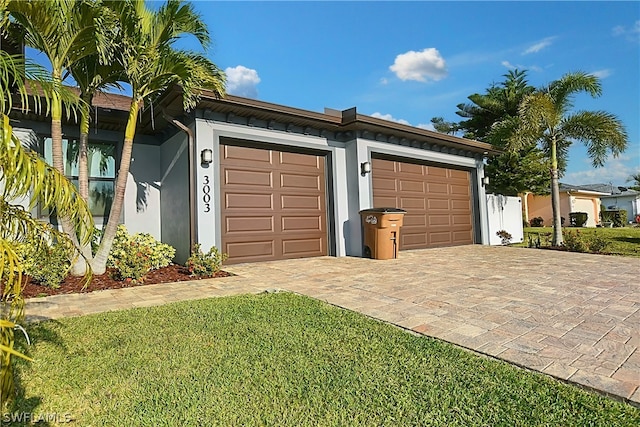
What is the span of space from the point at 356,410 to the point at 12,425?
1709 millimetres

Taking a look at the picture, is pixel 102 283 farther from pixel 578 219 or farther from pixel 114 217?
pixel 578 219

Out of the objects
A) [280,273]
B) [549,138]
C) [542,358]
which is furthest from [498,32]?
[542,358]

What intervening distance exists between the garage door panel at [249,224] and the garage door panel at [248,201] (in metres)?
0.23

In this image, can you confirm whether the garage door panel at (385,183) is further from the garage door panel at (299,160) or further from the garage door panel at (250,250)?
the garage door panel at (250,250)

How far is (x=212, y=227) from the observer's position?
6609 mm

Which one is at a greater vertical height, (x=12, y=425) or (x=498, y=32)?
(x=498, y=32)

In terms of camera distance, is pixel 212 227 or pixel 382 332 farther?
pixel 212 227

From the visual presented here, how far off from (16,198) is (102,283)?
4.22m

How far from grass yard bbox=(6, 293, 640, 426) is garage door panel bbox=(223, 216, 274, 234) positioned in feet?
13.0

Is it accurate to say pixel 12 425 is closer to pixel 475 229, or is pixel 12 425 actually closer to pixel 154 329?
pixel 154 329

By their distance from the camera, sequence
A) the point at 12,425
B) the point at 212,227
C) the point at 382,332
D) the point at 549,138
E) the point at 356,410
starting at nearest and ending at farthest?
the point at 12,425, the point at 356,410, the point at 382,332, the point at 212,227, the point at 549,138

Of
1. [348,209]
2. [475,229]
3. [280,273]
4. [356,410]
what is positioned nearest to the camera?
[356,410]

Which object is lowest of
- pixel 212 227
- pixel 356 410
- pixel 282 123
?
pixel 356 410

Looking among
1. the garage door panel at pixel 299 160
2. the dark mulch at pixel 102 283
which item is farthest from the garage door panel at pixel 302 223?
the dark mulch at pixel 102 283
